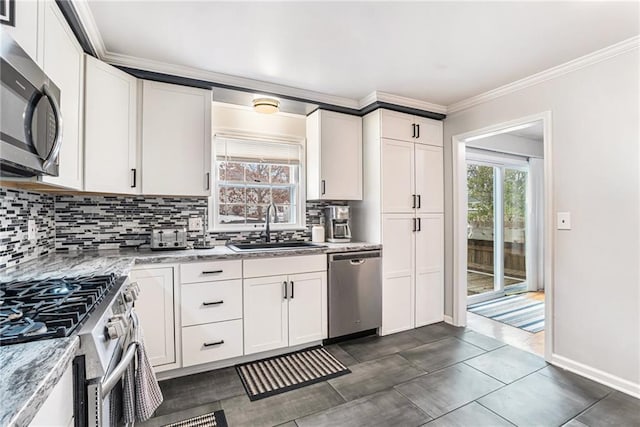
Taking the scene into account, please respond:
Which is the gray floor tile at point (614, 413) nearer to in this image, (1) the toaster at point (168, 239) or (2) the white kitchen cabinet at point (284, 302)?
(2) the white kitchen cabinet at point (284, 302)

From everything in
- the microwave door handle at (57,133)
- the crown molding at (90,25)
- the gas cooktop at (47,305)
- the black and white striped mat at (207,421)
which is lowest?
the black and white striped mat at (207,421)

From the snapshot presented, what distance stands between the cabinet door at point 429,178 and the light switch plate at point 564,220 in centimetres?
116

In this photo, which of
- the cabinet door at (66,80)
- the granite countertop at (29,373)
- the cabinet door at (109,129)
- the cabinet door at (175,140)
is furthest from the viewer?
the cabinet door at (175,140)

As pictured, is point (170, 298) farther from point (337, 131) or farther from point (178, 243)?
point (337, 131)

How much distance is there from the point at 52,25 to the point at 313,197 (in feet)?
7.64

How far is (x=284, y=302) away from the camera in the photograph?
2.72 metres

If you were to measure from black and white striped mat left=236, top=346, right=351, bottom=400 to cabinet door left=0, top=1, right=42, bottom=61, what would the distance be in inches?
88.2

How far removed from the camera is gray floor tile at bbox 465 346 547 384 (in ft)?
7.93

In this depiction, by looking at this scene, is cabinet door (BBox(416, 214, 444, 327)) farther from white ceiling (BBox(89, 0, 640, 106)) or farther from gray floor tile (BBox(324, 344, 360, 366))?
white ceiling (BBox(89, 0, 640, 106))

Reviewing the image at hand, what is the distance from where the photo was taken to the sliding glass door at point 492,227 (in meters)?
4.59

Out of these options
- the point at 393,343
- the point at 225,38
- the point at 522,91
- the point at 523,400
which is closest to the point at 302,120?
the point at 225,38

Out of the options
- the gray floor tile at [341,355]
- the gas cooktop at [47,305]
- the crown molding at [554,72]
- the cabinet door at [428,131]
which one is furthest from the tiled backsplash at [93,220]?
the crown molding at [554,72]

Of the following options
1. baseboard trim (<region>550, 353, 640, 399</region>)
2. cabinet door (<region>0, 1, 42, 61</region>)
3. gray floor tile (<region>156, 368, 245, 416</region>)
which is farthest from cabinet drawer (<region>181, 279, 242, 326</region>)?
baseboard trim (<region>550, 353, 640, 399</region>)

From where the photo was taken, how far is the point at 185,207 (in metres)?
2.94
